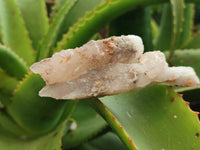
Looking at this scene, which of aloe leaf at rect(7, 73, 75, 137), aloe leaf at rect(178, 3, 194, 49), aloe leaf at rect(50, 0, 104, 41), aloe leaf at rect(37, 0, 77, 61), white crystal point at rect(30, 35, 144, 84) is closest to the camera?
white crystal point at rect(30, 35, 144, 84)

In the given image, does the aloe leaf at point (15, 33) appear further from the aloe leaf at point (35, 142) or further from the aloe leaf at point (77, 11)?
the aloe leaf at point (35, 142)

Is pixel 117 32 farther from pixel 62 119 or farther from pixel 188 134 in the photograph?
pixel 188 134

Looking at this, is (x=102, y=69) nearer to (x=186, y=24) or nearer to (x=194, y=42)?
(x=194, y=42)

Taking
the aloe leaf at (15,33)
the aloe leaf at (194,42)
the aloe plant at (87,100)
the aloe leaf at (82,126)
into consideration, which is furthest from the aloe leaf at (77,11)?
the aloe leaf at (194,42)

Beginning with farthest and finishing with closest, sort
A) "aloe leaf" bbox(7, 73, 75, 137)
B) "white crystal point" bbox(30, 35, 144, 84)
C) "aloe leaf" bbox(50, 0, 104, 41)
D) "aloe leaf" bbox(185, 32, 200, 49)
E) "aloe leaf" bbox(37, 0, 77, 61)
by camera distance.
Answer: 1. "aloe leaf" bbox(185, 32, 200, 49)
2. "aloe leaf" bbox(50, 0, 104, 41)
3. "aloe leaf" bbox(37, 0, 77, 61)
4. "aloe leaf" bbox(7, 73, 75, 137)
5. "white crystal point" bbox(30, 35, 144, 84)

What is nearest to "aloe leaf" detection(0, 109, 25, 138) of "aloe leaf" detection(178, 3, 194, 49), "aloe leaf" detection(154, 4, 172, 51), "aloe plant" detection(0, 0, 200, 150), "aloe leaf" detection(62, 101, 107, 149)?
"aloe plant" detection(0, 0, 200, 150)

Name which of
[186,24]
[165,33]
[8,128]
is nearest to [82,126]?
[8,128]

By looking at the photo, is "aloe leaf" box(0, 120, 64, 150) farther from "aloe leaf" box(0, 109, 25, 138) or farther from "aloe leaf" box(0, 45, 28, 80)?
"aloe leaf" box(0, 45, 28, 80)

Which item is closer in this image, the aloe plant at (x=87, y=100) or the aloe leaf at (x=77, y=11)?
the aloe plant at (x=87, y=100)
